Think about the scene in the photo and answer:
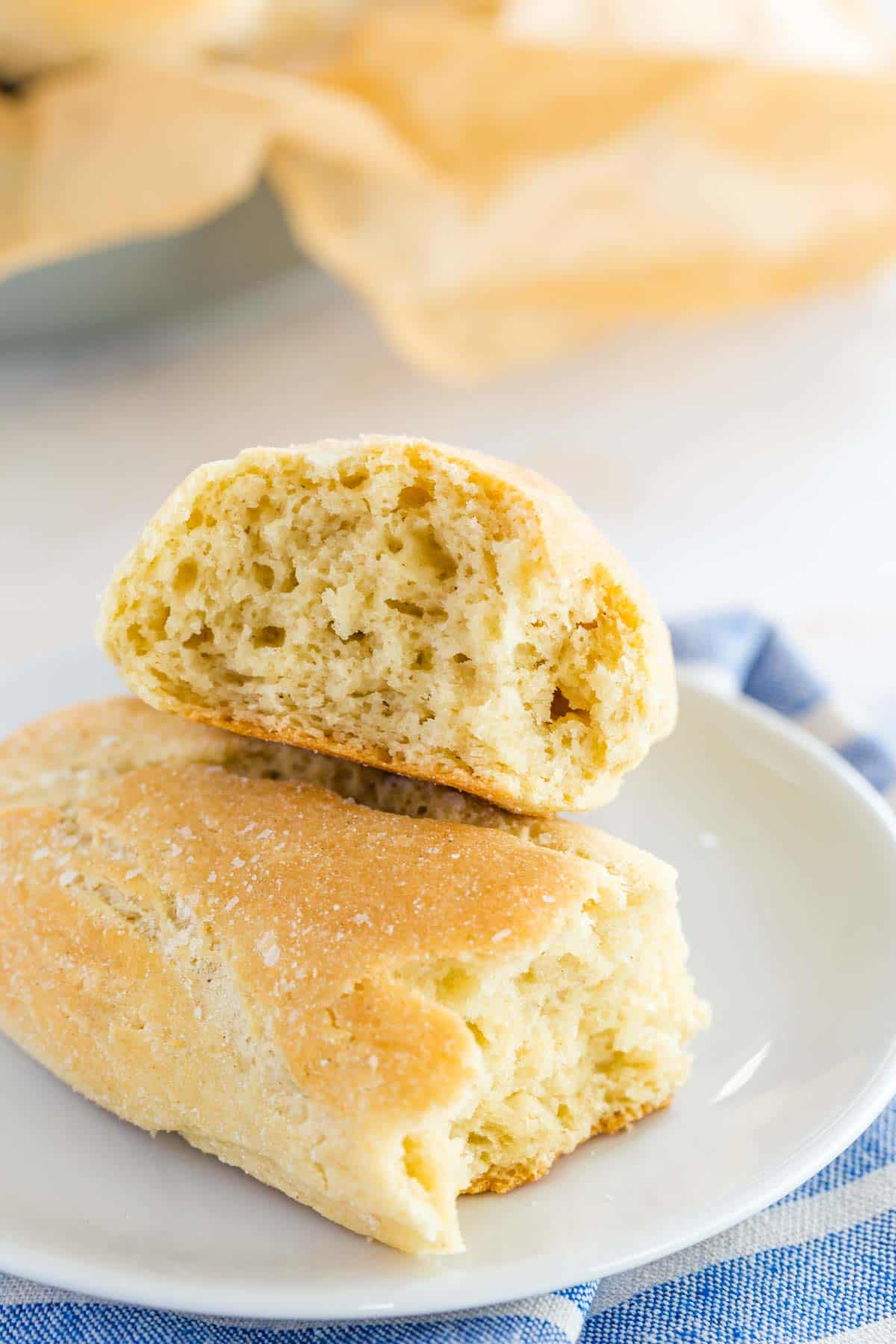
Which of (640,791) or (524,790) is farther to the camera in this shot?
(640,791)

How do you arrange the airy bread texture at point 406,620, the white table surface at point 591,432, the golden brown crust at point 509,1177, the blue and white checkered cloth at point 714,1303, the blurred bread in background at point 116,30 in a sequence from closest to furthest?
the blue and white checkered cloth at point 714,1303, the golden brown crust at point 509,1177, the airy bread texture at point 406,620, the white table surface at point 591,432, the blurred bread in background at point 116,30

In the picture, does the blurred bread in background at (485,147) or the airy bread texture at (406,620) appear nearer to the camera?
the airy bread texture at (406,620)

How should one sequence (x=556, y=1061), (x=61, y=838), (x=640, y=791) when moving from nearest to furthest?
1. (x=556, y=1061)
2. (x=61, y=838)
3. (x=640, y=791)

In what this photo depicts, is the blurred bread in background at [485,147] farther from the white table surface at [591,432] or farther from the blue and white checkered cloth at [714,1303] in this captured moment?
the blue and white checkered cloth at [714,1303]

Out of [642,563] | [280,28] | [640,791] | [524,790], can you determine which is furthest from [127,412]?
[524,790]

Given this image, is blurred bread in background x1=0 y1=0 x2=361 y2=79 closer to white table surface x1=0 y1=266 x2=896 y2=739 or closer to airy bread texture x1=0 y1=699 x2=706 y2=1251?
white table surface x1=0 y1=266 x2=896 y2=739

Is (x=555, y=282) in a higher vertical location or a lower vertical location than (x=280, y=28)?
lower

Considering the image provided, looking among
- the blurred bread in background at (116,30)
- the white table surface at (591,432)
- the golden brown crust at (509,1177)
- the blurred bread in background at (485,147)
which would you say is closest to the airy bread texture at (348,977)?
the golden brown crust at (509,1177)

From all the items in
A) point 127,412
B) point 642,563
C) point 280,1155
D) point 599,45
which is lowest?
point 127,412

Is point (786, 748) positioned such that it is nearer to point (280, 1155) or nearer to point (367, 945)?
point (367, 945)
